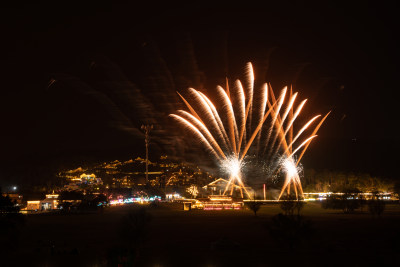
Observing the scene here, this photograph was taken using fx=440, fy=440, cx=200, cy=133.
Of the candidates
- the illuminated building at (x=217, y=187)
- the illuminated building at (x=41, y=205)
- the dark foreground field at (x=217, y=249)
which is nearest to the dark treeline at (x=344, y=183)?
the illuminated building at (x=217, y=187)

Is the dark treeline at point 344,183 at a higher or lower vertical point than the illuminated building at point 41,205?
higher

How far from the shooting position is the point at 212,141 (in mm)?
38094

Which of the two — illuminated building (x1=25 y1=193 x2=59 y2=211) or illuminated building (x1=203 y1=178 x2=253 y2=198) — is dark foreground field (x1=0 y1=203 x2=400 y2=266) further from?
illuminated building (x1=203 y1=178 x2=253 y2=198)

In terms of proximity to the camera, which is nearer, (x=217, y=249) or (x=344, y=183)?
(x=217, y=249)

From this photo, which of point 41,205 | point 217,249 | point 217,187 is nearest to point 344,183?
point 217,187

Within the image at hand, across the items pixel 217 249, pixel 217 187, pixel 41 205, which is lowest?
pixel 217 249

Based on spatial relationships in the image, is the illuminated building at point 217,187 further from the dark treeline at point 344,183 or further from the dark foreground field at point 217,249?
the dark foreground field at point 217,249

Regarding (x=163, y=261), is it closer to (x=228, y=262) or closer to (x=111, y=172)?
(x=228, y=262)

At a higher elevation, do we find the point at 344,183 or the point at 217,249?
the point at 344,183

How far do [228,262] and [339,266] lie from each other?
3.85 m

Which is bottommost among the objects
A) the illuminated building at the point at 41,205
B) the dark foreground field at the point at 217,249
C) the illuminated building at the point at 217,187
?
the dark foreground field at the point at 217,249

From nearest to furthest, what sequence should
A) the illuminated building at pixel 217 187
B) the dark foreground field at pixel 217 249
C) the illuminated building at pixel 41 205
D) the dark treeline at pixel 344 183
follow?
the dark foreground field at pixel 217 249 → the illuminated building at pixel 41 205 → the dark treeline at pixel 344 183 → the illuminated building at pixel 217 187

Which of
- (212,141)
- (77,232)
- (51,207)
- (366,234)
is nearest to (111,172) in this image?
(51,207)

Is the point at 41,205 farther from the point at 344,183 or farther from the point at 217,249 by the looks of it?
the point at 344,183
